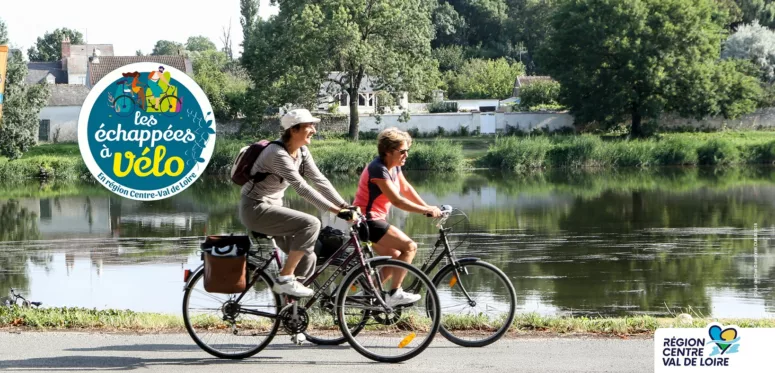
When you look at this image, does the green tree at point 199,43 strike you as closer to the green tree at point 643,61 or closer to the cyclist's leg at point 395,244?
the green tree at point 643,61

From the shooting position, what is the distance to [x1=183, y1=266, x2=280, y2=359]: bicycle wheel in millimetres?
7695

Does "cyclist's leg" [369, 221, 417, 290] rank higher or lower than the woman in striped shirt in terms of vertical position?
lower

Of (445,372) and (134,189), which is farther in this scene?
(134,189)

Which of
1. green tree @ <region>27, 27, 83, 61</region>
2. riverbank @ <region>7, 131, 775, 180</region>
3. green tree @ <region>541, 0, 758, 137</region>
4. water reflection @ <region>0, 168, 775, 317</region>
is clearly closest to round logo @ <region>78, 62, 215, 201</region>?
water reflection @ <region>0, 168, 775, 317</region>

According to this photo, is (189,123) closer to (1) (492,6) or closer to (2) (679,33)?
(2) (679,33)

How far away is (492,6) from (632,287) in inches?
3456

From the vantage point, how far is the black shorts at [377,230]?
8.10 meters

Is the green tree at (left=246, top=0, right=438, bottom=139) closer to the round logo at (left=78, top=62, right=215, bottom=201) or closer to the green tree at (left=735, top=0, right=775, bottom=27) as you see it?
the round logo at (left=78, top=62, right=215, bottom=201)

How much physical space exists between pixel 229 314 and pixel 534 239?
A: 17654 mm

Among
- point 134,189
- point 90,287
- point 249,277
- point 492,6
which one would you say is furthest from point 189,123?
point 492,6

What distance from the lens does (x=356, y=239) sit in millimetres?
7594

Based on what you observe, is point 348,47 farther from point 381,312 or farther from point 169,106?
point 381,312

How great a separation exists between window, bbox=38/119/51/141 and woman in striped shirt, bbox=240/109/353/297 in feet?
188

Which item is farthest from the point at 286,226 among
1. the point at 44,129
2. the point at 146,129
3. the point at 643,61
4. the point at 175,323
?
the point at 44,129
